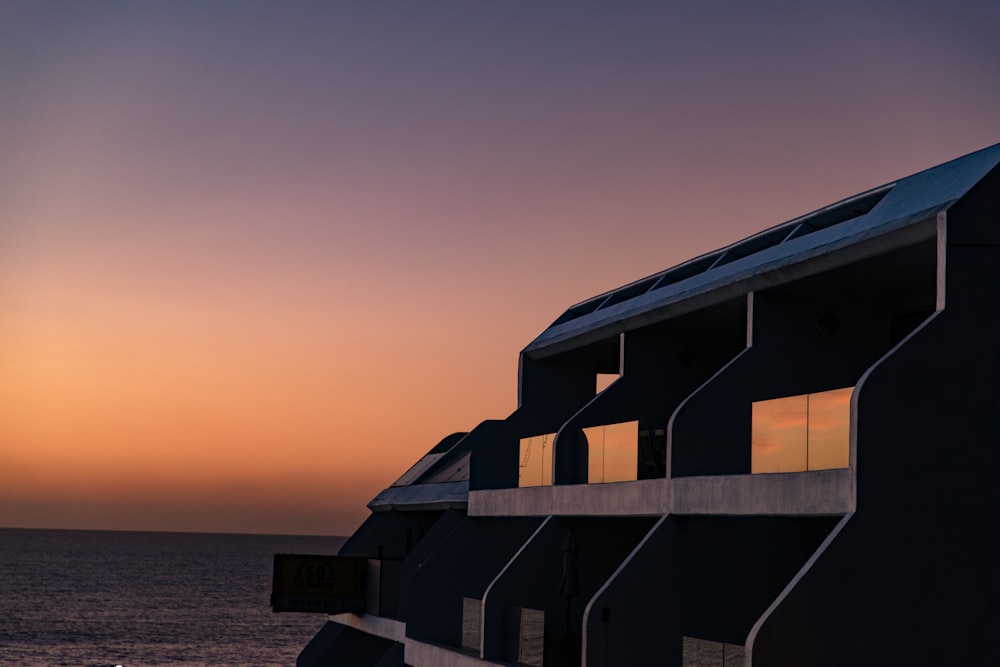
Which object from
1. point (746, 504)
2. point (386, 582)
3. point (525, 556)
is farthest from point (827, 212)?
point (386, 582)

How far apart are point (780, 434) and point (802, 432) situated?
56 cm

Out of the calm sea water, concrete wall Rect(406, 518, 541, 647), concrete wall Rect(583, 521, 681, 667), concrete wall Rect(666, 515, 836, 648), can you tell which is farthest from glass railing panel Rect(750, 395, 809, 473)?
the calm sea water

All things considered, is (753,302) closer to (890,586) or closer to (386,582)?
(890,586)

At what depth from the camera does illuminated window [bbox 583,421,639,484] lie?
25641mm

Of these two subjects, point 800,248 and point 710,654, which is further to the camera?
point 800,248

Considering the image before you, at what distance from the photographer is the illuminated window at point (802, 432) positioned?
60.7 feet

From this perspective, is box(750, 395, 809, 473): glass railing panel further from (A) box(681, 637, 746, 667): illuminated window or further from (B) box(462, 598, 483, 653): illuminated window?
(B) box(462, 598, 483, 653): illuminated window

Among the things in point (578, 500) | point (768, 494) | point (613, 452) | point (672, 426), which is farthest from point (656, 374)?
point (768, 494)

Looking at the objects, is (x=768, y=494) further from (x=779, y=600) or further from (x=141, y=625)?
(x=141, y=625)

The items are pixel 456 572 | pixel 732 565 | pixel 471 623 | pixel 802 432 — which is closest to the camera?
pixel 802 432

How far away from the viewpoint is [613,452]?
1031 inches

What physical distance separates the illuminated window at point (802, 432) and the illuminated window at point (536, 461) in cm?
899

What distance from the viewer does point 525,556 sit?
28.7m

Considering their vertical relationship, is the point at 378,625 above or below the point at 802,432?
below
